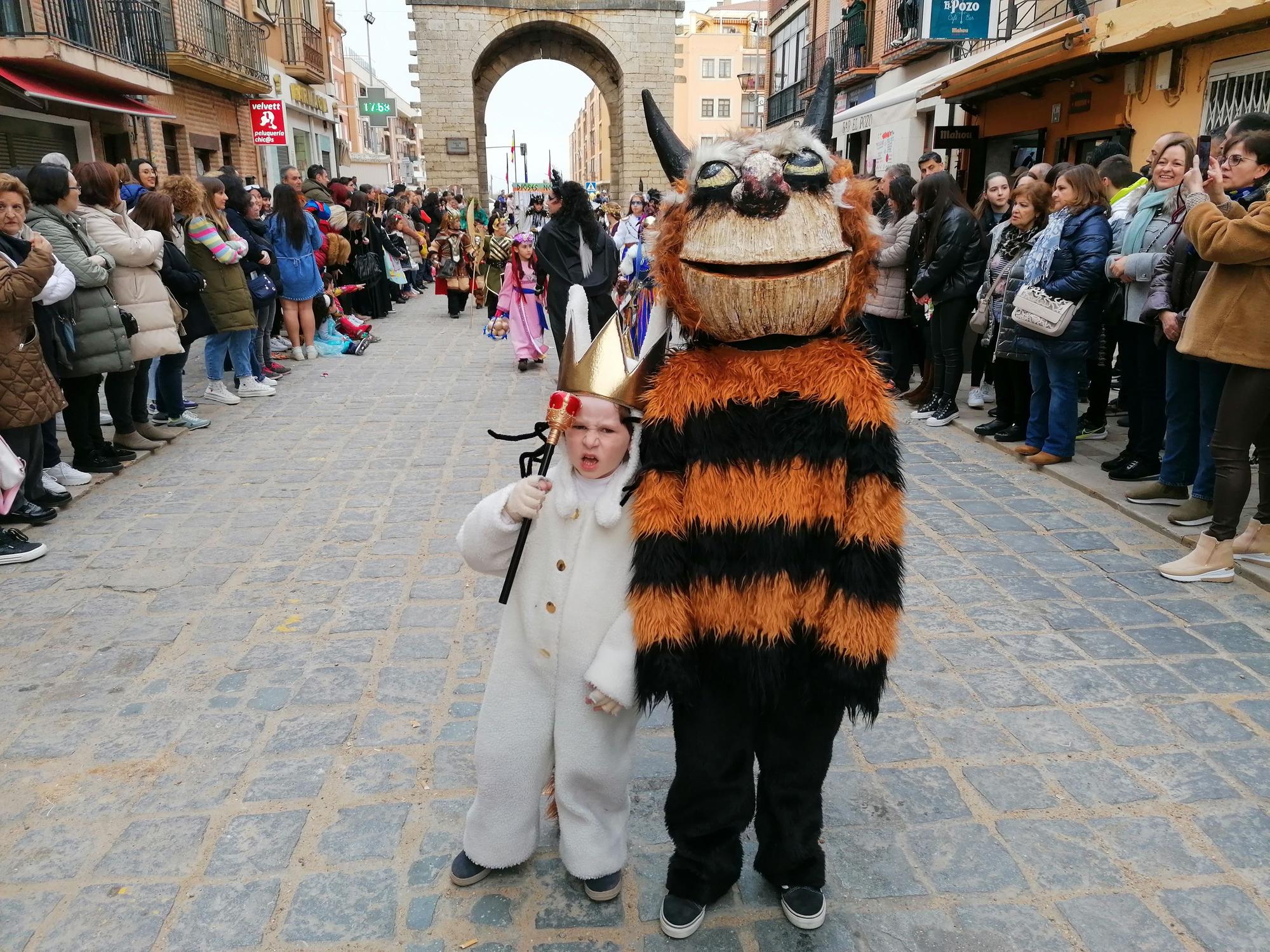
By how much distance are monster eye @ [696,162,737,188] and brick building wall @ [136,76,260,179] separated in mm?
19032

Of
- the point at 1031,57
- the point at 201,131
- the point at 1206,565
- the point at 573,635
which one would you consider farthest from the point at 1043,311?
the point at 201,131

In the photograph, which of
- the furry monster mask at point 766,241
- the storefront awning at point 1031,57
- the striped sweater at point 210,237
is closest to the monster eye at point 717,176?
the furry monster mask at point 766,241

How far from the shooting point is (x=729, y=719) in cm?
223

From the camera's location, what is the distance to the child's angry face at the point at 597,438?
2125 mm

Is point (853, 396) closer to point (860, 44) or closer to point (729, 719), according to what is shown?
point (729, 719)

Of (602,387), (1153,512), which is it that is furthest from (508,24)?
(602,387)

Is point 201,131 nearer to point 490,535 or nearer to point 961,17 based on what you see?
point 961,17

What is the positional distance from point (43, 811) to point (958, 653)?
3.33m

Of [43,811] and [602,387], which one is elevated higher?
[602,387]

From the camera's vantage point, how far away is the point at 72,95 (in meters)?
14.5

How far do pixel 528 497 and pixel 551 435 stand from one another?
0.15 m

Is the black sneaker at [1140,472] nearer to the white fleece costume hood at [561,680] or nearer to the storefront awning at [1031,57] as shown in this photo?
the white fleece costume hood at [561,680]

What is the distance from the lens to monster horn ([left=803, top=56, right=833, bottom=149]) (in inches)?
85.7

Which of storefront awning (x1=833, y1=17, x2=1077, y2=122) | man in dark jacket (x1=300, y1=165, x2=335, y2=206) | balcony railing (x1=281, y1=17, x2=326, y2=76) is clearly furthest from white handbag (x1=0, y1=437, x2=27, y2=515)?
balcony railing (x1=281, y1=17, x2=326, y2=76)
